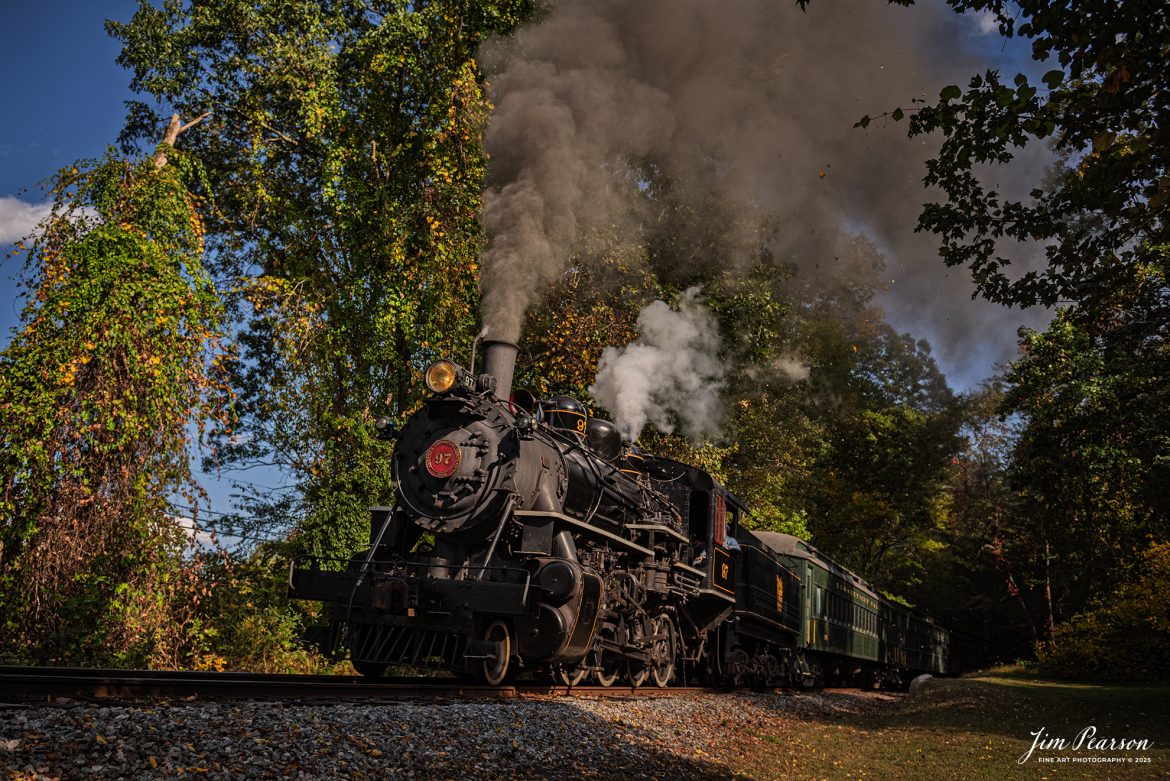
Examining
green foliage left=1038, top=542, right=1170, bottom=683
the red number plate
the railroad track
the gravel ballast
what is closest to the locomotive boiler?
the red number plate

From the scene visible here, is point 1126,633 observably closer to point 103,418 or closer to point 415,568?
point 415,568

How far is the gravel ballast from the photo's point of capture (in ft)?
13.6

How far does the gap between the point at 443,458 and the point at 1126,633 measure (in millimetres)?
19571

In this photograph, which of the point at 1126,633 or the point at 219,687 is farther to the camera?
the point at 1126,633

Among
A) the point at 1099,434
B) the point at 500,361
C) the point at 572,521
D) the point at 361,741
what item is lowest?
the point at 361,741

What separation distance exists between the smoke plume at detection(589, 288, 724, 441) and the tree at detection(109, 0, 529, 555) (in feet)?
11.0

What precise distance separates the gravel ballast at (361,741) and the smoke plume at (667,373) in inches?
330

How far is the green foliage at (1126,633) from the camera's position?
63.4ft

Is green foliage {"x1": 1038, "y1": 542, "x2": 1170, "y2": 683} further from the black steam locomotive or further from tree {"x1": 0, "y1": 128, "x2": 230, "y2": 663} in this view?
tree {"x1": 0, "y1": 128, "x2": 230, "y2": 663}

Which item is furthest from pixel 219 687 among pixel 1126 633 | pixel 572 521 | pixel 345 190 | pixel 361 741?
pixel 1126 633

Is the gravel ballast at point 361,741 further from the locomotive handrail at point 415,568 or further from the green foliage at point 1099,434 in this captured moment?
the green foliage at point 1099,434

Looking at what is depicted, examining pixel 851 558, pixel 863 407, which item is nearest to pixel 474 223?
pixel 863 407

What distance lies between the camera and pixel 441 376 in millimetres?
9586

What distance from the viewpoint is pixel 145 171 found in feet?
40.1
